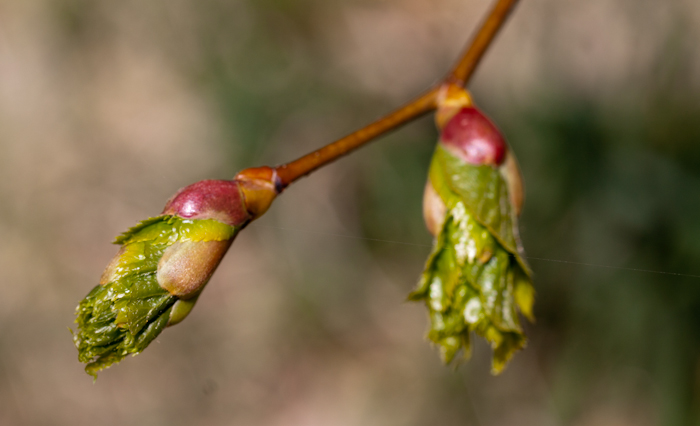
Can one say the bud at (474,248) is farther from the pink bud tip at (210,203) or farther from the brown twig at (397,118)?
the pink bud tip at (210,203)

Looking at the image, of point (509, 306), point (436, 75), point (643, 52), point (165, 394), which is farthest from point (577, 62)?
point (165, 394)

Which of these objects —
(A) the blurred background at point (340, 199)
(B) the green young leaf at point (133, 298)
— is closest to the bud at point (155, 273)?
(B) the green young leaf at point (133, 298)

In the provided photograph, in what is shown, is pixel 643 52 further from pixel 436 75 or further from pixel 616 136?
pixel 436 75

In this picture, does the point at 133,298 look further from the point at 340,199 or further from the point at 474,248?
the point at 340,199

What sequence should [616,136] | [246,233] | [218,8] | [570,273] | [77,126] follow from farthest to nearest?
[77,126]
[246,233]
[218,8]
[570,273]
[616,136]

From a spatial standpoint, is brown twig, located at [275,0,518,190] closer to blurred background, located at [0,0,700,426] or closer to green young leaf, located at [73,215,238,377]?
green young leaf, located at [73,215,238,377]

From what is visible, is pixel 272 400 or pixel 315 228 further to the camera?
pixel 272 400
